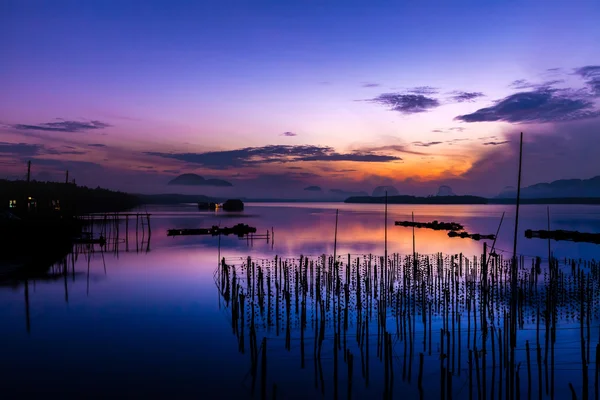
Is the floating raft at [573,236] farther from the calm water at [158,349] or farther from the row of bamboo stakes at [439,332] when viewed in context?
the calm water at [158,349]

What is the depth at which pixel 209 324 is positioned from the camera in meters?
14.3

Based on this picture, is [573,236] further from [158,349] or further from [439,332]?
[158,349]

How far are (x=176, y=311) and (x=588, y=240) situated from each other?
38.0m

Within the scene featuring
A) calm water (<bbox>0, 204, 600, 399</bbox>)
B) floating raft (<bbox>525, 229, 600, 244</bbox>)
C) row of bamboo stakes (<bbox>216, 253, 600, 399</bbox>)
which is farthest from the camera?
floating raft (<bbox>525, 229, 600, 244</bbox>)

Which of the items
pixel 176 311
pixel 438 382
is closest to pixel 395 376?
pixel 438 382

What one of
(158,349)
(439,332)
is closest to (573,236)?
(439,332)

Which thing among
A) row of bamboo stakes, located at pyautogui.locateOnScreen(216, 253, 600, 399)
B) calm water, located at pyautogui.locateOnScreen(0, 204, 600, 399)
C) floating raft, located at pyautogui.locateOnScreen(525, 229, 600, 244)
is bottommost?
calm water, located at pyautogui.locateOnScreen(0, 204, 600, 399)

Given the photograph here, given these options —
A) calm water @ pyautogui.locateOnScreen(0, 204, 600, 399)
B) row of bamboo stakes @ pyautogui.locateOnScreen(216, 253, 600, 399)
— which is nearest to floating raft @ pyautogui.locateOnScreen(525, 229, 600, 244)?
row of bamboo stakes @ pyautogui.locateOnScreen(216, 253, 600, 399)

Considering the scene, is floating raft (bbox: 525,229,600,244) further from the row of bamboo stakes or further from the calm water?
the calm water

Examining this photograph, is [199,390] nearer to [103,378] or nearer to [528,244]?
[103,378]

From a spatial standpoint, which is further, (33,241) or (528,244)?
(528,244)

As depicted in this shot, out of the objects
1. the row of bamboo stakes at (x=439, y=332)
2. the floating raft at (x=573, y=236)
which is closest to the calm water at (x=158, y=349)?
the row of bamboo stakes at (x=439, y=332)

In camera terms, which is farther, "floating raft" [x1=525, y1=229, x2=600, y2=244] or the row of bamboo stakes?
"floating raft" [x1=525, y1=229, x2=600, y2=244]

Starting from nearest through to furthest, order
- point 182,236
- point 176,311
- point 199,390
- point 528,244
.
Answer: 1. point 199,390
2. point 176,311
3. point 528,244
4. point 182,236
